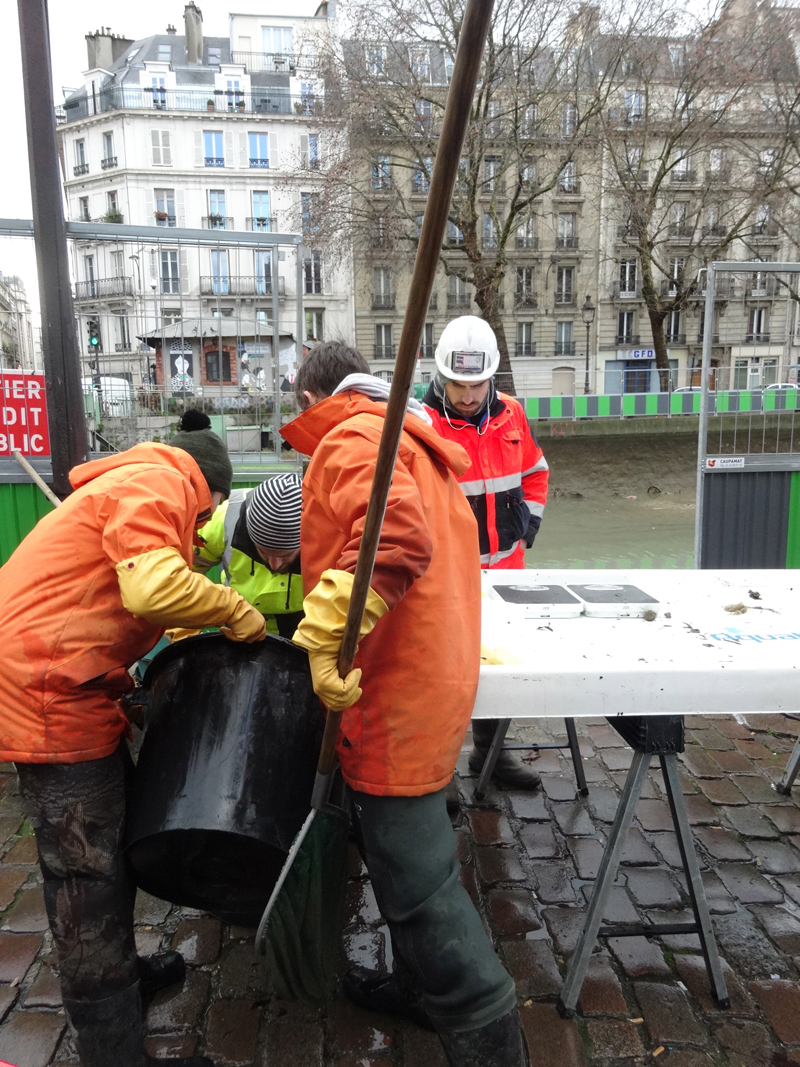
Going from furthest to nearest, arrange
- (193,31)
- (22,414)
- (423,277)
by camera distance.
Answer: (193,31) < (22,414) < (423,277)

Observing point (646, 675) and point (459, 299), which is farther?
point (459, 299)

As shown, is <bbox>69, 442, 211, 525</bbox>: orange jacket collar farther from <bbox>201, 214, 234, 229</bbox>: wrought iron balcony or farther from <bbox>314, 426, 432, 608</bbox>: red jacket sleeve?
<bbox>201, 214, 234, 229</bbox>: wrought iron balcony

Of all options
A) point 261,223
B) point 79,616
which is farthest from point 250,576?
point 261,223

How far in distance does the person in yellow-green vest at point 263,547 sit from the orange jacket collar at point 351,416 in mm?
352

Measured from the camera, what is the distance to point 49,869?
6.33 ft

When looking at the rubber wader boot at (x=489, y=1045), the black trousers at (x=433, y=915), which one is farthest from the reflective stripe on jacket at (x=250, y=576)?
the rubber wader boot at (x=489, y=1045)

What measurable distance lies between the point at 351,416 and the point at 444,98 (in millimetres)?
22040

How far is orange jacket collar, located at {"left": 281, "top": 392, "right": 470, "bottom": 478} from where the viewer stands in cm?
182

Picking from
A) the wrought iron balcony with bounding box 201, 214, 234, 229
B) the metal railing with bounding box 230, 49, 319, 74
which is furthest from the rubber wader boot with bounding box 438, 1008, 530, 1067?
the metal railing with bounding box 230, 49, 319, 74

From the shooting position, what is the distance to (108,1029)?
1.94m

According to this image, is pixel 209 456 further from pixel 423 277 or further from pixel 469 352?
pixel 423 277

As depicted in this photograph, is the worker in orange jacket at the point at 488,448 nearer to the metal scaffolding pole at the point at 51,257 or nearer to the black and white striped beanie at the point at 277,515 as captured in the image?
the black and white striped beanie at the point at 277,515

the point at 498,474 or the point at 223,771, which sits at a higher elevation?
the point at 498,474

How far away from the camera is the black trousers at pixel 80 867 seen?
1900 millimetres
